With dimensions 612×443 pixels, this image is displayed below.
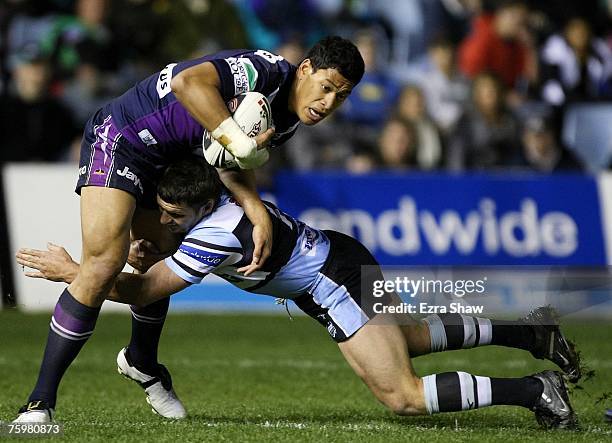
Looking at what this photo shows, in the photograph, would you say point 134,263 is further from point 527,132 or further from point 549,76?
point 549,76

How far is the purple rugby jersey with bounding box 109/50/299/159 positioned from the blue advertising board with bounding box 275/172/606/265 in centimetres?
624

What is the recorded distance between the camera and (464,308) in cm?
698

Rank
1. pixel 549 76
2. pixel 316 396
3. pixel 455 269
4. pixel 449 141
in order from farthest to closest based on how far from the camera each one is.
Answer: pixel 549 76 < pixel 449 141 < pixel 455 269 < pixel 316 396

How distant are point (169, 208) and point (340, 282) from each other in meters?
1.02

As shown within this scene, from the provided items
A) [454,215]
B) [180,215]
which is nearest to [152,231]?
[180,215]

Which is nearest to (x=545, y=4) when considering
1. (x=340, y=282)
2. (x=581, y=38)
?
(x=581, y=38)

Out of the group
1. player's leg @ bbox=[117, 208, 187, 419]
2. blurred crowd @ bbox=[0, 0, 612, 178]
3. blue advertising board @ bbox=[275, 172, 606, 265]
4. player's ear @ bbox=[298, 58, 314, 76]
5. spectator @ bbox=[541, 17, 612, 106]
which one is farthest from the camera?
spectator @ bbox=[541, 17, 612, 106]

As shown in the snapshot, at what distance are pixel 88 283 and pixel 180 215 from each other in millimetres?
602

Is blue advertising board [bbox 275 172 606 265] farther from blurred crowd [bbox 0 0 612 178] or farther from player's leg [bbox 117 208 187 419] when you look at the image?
player's leg [bbox 117 208 187 419]

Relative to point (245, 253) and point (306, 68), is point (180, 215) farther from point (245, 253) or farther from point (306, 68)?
point (306, 68)

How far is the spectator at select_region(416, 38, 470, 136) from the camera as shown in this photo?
50.5 feet

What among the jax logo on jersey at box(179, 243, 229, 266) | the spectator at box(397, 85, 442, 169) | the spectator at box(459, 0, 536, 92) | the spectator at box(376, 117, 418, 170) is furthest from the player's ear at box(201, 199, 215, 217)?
the spectator at box(459, 0, 536, 92)

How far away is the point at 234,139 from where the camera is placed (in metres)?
6.06

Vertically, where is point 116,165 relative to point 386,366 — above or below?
above
